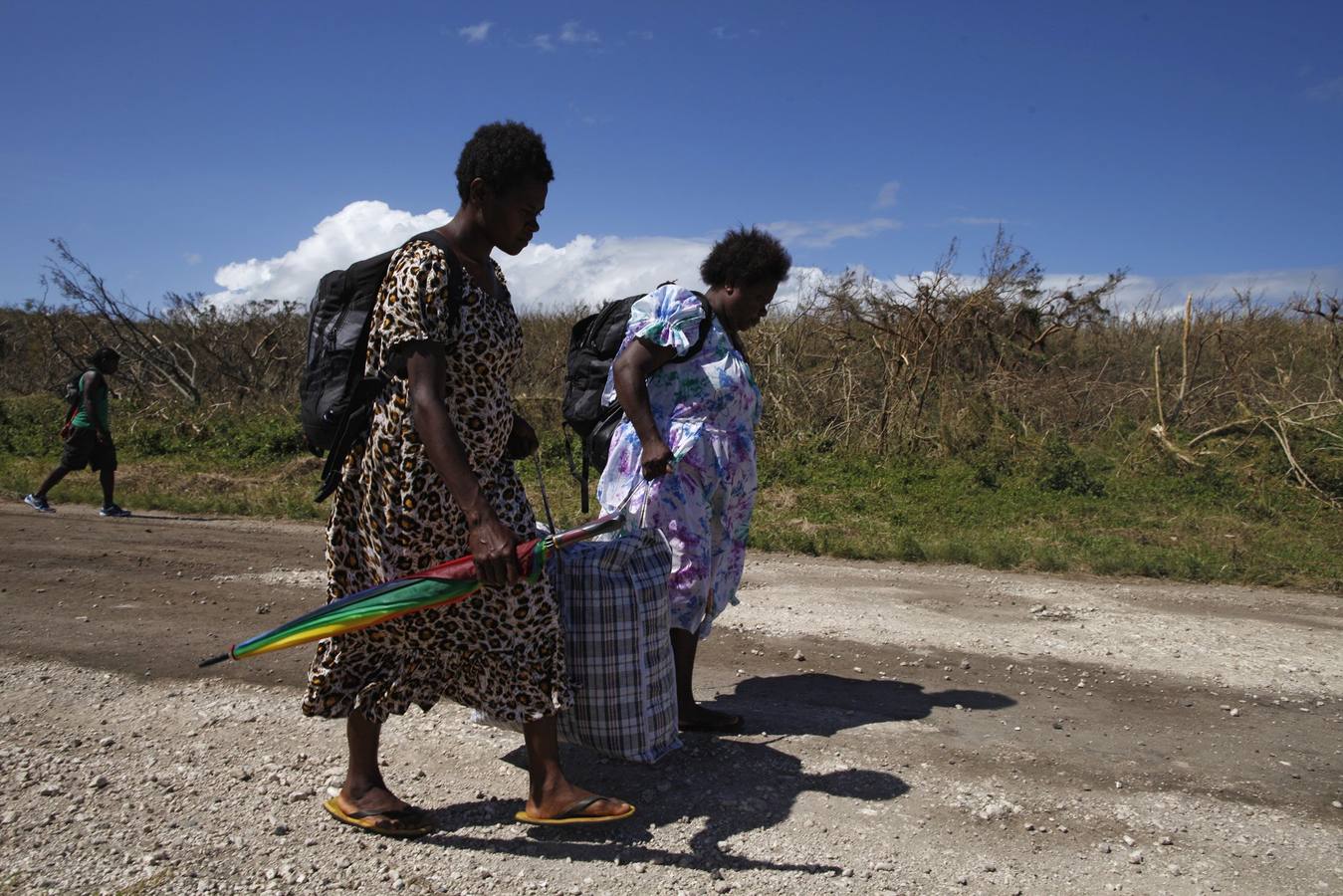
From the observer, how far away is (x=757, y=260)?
4047 millimetres

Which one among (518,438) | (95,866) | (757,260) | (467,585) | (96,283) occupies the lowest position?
(95,866)

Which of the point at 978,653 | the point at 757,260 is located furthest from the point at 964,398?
the point at 757,260

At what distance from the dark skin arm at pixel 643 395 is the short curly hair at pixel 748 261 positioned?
48cm

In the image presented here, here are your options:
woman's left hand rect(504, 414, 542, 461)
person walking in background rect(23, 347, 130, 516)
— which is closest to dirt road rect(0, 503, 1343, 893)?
woman's left hand rect(504, 414, 542, 461)

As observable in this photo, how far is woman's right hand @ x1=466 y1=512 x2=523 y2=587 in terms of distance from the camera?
9.24ft

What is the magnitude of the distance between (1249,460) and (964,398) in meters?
2.96

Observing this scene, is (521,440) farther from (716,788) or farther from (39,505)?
(39,505)

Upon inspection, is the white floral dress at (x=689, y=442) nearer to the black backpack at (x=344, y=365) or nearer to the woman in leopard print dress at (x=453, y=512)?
the woman in leopard print dress at (x=453, y=512)

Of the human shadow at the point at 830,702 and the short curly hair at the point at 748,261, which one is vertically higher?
the short curly hair at the point at 748,261

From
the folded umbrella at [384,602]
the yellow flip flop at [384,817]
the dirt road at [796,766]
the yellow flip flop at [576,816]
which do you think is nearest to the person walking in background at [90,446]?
the dirt road at [796,766]

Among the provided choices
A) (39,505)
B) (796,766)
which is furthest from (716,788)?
(39,505)

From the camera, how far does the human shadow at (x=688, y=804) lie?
312cm

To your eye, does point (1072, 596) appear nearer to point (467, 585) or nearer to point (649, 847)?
point (649, 847)

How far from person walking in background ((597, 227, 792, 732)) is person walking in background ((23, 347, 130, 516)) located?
747 cm
